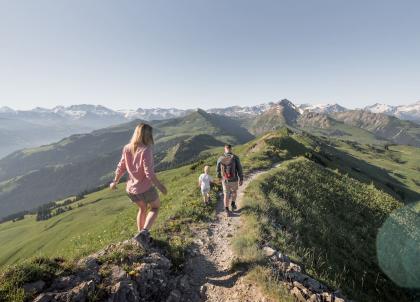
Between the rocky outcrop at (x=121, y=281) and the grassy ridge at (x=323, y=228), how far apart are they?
329 cm

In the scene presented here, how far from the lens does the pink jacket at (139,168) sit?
10586 mm

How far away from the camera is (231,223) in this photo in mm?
16094

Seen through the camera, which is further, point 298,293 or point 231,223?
point 231,223

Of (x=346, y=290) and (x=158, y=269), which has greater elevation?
(x=158, y=269)

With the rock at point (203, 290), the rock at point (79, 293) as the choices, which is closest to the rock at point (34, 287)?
the rock at point (79, 293)

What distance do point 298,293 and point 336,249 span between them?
369 inches

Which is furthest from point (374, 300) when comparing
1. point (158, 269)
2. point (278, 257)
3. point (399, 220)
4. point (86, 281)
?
point (399, 220)

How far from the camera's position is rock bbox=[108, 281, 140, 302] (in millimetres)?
8320

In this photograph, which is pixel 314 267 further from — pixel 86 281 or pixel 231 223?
pixel 86 281

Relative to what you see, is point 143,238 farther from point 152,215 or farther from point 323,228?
point 323,228

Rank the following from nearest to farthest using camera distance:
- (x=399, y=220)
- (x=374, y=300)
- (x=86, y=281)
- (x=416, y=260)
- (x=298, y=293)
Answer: (x=86, y=281)
(x=298, y=293)
(x=374, y=300)
(x=416, y=260)
(x=399, y=220)

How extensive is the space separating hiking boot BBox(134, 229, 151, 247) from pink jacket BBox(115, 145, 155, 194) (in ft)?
5.38

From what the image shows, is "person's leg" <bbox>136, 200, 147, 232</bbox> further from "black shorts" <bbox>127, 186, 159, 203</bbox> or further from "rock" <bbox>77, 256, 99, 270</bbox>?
"rock" <bbox>77, 256, 99, 270</bbox>

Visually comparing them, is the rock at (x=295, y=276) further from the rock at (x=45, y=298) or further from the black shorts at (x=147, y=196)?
the rock at (x=45, y=298)
